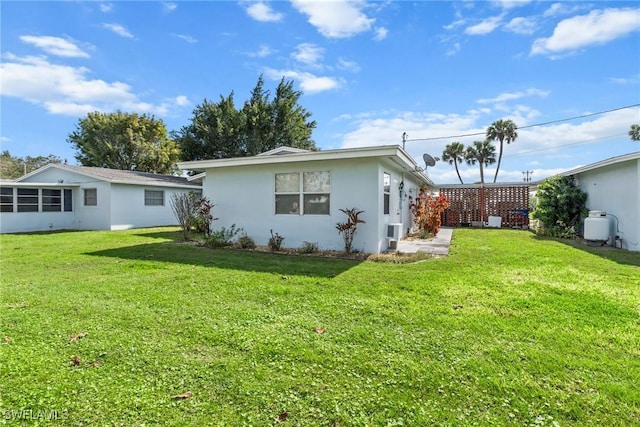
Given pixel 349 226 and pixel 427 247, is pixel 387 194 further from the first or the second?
pixel 349 226

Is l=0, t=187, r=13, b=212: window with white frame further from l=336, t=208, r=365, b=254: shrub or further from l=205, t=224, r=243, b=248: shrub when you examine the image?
l=336, t=208, r=365, b=254: shrub

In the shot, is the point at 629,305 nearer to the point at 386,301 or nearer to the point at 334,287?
the point at 386,301

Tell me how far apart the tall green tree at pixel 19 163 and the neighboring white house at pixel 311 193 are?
139 feet

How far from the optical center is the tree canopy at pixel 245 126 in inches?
1032

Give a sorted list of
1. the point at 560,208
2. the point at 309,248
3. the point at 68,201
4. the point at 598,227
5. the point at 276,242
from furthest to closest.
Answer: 1. the point at 68,201
2. the point at 560,208
3. the point at 598,227
4. the point at 276,242
5. the point at 309,248

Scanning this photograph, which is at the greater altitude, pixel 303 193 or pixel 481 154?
pixel 481 154

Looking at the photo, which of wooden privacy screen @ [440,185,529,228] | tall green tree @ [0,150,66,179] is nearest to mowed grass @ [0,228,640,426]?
wooden privacy screen @ [440,185,529,228]

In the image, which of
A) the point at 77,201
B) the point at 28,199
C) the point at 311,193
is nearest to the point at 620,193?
the point at 311,193

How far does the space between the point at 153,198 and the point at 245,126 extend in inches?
443

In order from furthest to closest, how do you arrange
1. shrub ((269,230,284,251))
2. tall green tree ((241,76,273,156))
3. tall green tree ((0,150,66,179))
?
A: tall green tree ((0,150,66,179)) < tall green tree ((241,76,273,156)) < shrub ((269,230,284,251))

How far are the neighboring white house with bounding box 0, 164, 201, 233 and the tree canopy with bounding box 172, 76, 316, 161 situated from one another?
32.4 feet

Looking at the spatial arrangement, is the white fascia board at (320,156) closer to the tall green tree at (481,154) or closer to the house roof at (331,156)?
the house roof at (331,156)

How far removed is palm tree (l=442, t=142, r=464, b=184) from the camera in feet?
116

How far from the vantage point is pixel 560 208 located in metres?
12.0
